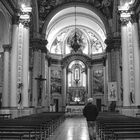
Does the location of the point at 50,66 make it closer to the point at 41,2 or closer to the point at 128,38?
the point at 41,2

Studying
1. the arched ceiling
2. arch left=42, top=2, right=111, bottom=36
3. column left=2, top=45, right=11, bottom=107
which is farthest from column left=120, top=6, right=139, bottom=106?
the arched ceiling

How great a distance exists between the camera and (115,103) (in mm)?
28438

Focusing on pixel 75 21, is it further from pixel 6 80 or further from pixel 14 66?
pixel 6 80

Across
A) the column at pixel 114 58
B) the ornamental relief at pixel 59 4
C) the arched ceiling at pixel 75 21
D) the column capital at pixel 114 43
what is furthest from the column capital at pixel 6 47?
the arched ceiling at pixel 75 21

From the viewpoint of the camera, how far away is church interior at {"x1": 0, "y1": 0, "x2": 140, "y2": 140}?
18219 mm

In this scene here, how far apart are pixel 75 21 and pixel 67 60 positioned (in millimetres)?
7018

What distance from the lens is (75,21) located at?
32.8 meters

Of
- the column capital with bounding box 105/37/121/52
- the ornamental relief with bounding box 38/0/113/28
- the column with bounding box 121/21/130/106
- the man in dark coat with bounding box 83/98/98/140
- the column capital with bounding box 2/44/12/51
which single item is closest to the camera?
the man in dark coat with bounding box 83/98/98/140

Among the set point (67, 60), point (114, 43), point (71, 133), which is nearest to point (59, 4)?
point (114, 43)

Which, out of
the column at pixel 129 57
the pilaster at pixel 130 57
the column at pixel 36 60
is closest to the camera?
the pilaster at pixel 130 57

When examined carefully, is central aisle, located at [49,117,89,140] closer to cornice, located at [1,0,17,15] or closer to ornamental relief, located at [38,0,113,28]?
cornice, located at [1,0,17,15]

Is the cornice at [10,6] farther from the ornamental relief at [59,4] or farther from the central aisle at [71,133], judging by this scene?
the ornamental relief at [59,4]

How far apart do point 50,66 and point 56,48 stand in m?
3.30

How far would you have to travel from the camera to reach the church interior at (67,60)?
1822 cm
